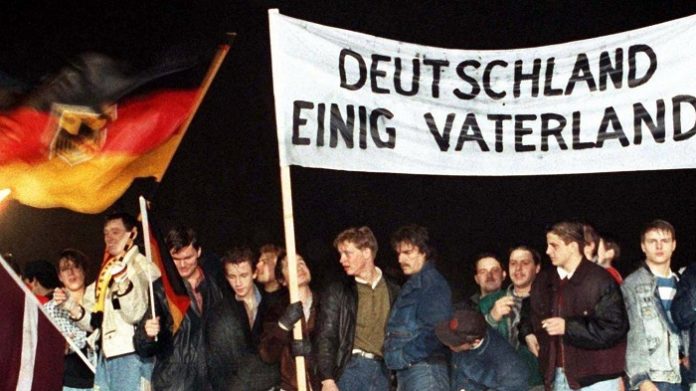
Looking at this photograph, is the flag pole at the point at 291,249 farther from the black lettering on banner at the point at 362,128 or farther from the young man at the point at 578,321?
the young man at the point at 578,321

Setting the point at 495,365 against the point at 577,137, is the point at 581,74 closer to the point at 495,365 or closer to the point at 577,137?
the point at 577,137

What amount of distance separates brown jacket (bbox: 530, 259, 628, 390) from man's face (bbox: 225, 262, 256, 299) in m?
1.79

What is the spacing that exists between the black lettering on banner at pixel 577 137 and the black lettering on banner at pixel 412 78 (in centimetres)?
87

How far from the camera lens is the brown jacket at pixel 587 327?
889 centimetres

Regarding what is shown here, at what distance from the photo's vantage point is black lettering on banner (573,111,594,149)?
8.70 m

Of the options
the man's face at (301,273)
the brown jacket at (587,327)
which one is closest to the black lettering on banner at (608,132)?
the brown jacket at (587,327)

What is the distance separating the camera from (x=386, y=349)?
30.7 ft

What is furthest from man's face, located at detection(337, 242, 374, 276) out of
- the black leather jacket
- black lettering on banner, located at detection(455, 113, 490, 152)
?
black lettering on banner, located at detection(455, 113, 490, 152)

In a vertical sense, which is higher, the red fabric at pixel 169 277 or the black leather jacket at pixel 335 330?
the red fabric at pixel 169 277

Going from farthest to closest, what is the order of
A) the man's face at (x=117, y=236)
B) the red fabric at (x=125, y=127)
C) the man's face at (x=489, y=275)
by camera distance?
the man's face at (x=489, y=275) → the man's face at (x=117, y=236) → the red fabric at (x=125, y=127)

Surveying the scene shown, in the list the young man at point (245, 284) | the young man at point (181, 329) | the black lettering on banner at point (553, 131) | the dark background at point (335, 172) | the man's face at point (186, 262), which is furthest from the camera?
the dark background at point (335, 172)

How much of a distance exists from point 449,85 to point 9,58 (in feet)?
13.0

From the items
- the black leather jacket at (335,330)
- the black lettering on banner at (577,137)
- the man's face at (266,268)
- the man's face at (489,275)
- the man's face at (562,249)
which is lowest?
the black leather jacket at (335,330)

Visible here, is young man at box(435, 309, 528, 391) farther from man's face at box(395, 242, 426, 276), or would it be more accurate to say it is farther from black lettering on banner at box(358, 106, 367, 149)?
black lettering on banner at box(358, 106, 367, 149)
